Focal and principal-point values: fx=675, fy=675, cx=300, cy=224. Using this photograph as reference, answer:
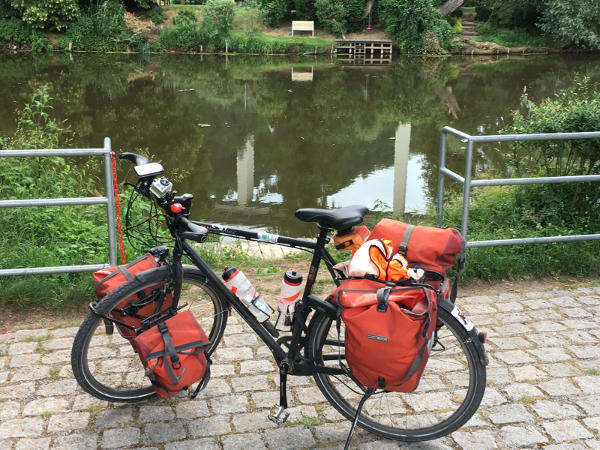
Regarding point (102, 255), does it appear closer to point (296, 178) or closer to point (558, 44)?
point (296, 178)

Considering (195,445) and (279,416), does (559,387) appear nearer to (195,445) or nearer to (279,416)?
(279,416)

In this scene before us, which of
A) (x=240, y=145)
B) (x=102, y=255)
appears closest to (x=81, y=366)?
(x=102, y=255)

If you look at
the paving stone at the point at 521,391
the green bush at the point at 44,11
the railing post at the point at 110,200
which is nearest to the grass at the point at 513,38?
the green bush at the point at 44,11

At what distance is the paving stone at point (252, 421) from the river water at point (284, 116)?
4659 millimetres

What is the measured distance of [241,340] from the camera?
428cm

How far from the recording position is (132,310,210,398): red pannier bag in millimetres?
3137

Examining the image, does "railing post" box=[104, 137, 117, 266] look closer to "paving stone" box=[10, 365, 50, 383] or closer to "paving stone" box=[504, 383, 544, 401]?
"paving stone" box=[10, 365, 50, 383]

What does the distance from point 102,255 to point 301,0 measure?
31.7 metres

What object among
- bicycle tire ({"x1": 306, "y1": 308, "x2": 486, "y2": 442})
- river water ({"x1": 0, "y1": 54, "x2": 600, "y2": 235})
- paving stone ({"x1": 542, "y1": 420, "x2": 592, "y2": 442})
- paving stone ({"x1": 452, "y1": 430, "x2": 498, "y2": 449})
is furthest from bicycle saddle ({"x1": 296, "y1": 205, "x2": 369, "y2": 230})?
river water ({"x1": 0, "y1": 54, "x2": 600, "y2": 235})

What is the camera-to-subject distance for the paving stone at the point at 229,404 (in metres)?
3.49

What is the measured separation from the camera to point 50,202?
423 centimetres

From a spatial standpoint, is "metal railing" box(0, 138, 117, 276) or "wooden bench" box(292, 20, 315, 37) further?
"wooden bench" box(292, 20, 315, 37)

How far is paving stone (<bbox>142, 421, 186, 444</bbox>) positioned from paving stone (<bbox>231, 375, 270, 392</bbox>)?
46cm

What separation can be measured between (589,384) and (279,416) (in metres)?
1.76
